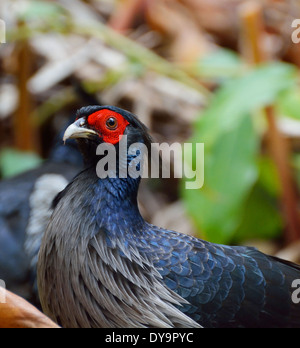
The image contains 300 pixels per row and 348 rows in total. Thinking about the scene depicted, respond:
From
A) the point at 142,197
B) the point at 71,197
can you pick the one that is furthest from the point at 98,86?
the point at 71,197

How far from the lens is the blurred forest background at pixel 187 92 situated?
1980 mm

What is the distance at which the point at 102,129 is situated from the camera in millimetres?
1000

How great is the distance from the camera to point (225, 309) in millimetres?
1030

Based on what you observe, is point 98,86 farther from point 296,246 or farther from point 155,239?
point 155,239

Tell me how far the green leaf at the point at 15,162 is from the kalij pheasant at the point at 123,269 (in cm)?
142

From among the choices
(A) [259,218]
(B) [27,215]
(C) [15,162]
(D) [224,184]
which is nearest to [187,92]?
(A) [259,218]

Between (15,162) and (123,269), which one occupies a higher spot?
(15,162)

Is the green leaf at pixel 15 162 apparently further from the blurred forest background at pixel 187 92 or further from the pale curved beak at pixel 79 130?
the pale curved beak at pixel 79 130

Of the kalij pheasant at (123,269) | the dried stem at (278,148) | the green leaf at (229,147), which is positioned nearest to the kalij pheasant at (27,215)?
the green leaf at (229,147)

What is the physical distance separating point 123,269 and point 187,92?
198cm

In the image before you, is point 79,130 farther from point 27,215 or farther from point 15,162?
point 15,162

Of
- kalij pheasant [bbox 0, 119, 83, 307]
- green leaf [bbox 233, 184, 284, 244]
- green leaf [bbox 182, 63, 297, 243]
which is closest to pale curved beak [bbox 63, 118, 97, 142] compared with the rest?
kalij pheasant [bbox 0, 119, 83, 307]

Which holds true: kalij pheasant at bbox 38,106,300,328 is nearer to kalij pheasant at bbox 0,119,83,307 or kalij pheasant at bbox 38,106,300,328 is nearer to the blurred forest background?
kalij pheasant at bbox 0,119,83,307

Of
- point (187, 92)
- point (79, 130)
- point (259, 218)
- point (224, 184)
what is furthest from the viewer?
point (187, 92)
